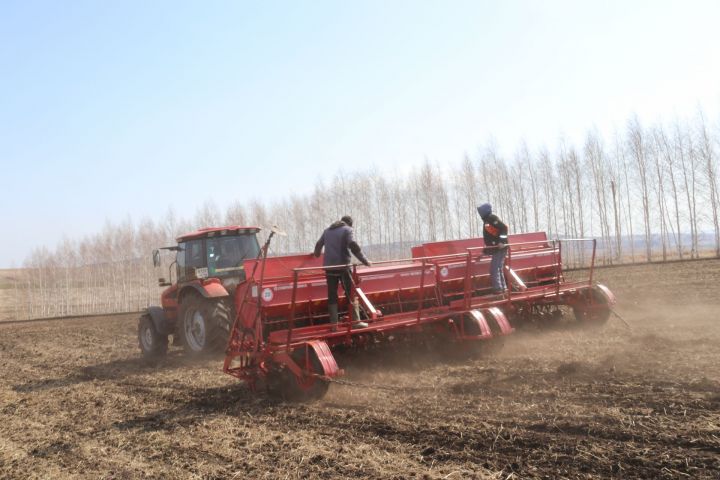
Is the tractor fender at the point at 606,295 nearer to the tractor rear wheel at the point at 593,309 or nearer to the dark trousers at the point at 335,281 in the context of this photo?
the tractor rear wheel at the point at 593,309

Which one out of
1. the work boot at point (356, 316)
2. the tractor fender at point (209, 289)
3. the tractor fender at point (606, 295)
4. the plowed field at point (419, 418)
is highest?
the tractor fender at point (209, 289)

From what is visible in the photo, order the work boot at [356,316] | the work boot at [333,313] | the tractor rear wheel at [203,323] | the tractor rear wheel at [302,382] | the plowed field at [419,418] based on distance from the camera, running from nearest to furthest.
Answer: the plowed field at [419,418]
the tractor rear wheel at [302,382]
the work boot at [356,316]
the work boot at [333,313]
the tractor rear wheel at [203,323]

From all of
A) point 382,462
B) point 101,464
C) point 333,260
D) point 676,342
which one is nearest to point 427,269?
point 333,260

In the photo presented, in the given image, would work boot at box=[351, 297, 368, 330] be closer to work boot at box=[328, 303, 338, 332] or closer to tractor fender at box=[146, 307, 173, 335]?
work boot at box=[328, 303, 338, 332]

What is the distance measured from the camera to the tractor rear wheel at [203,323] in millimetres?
8711

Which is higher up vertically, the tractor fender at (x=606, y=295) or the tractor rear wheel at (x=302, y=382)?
the tractor fender at (x=606, y=295)

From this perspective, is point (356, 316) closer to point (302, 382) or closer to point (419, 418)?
point (302, 382)

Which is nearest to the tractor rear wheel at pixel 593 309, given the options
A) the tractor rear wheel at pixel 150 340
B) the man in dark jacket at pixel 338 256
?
the man in dark jacket at pixel 338 256

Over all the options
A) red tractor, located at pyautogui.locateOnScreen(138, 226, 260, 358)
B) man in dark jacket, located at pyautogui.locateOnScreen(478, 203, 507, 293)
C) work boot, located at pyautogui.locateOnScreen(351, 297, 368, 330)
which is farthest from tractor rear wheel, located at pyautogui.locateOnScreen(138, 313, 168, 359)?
man in dark jacket, located at pyautogui.locateOnScreen(478, 203, 507, 293)

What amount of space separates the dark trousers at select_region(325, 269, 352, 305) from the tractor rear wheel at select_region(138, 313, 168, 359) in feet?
15.8

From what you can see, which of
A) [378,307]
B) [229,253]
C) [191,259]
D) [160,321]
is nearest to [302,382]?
[378,307]

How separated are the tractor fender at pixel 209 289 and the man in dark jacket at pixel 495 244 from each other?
13.8 ft

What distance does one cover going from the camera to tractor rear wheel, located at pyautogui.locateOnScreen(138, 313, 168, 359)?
10242 mm

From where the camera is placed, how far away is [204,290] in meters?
8.96
